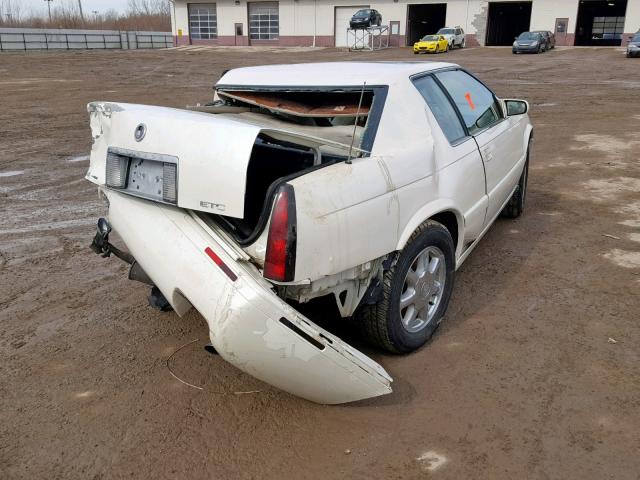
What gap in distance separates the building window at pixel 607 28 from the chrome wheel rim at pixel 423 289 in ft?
170

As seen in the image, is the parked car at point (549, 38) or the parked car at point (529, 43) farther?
the parked car at point (549, 38)

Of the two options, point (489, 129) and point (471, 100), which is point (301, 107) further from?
point (489, 129)

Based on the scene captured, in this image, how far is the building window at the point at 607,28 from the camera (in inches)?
1869

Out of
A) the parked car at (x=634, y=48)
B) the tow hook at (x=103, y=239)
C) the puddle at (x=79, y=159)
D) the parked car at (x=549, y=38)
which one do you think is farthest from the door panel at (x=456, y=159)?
the parked car at (x=549, y=38)

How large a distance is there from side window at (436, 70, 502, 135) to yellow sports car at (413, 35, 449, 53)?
110ft

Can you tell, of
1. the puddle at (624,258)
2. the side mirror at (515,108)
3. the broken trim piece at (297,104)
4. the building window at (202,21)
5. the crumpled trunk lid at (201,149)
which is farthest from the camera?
the building window at (202,21)

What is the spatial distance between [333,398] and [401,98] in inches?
69.8

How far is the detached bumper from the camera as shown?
2562mm

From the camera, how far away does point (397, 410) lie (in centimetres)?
301

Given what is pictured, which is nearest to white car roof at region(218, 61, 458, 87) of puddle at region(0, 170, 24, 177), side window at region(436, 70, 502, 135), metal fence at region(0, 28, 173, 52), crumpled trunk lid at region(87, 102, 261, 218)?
side window at region(436, 70, 502, 135)

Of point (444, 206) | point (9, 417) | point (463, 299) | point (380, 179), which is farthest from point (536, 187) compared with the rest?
point (9, 417)

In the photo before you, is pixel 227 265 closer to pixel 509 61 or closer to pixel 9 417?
pixel 9 417

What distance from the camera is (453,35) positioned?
39.8 meters

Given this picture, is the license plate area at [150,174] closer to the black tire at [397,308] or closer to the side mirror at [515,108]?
the black tire at [397,308]
